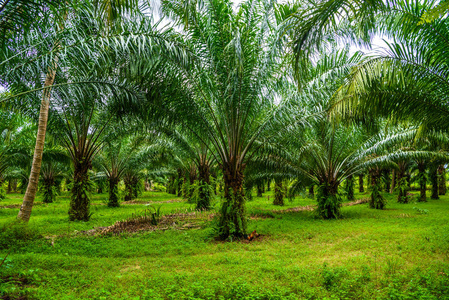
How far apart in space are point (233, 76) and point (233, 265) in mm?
4635

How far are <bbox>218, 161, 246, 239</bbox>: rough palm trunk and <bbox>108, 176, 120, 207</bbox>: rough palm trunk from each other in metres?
11.3

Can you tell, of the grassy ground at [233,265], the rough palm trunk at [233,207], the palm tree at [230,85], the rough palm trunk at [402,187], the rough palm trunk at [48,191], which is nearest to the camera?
the grassy ground at [233,265]

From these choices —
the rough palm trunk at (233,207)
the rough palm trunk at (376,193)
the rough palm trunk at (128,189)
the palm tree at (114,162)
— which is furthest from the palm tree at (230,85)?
the rough palm trunk at (128,189)

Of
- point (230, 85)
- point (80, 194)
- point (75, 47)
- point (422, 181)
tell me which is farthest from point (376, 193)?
point (75, 47)

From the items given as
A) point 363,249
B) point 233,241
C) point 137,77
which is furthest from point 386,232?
point 137,77

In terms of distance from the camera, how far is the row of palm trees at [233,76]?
5.11 m

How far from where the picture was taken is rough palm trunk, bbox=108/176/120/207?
1712cm

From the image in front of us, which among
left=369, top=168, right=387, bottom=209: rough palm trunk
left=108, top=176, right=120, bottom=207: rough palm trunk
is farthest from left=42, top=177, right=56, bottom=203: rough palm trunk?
left=369, top=168, right=387, bottom=209: rough palm trunk

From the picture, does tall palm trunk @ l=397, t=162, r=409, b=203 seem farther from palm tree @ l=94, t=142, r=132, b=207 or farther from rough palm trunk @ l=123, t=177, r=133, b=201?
rough palm trunk @ l=123, t=177, r=133, b=201

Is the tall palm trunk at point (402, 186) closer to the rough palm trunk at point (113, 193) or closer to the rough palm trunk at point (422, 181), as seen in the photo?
the rough palm trunk at point (422, 181)

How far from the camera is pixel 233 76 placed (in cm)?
722

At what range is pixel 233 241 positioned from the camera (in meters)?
7.73

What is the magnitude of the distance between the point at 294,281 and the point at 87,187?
9594 millimetres

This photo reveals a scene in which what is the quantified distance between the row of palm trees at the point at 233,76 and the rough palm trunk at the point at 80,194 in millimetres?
53
